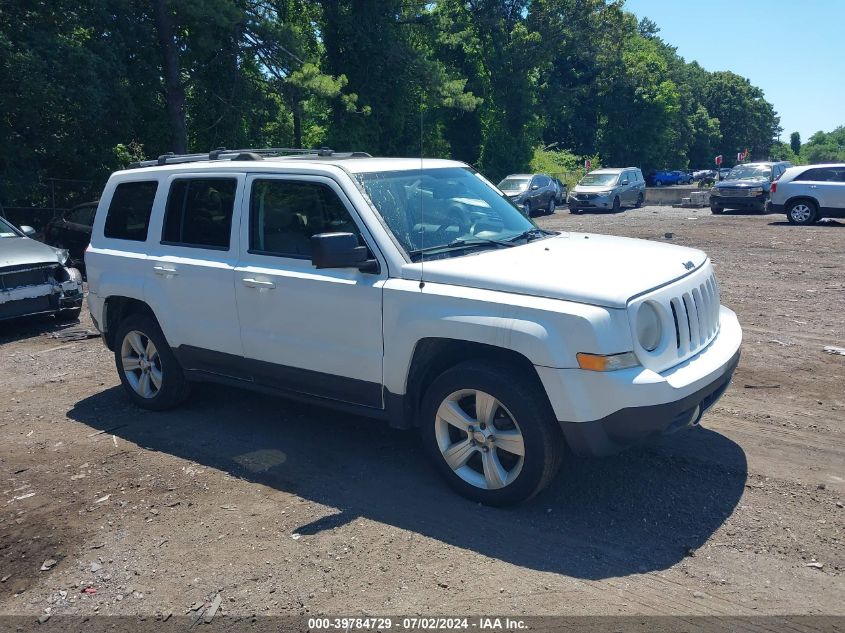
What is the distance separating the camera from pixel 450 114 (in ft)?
141

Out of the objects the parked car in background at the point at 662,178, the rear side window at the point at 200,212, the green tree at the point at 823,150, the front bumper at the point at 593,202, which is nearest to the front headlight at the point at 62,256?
the rear side window at the point at 200,212

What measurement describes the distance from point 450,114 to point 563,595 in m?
41.3

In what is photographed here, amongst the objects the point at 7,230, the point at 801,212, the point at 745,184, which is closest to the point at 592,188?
the point at 745,184

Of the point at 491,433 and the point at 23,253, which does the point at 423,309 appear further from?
the point at 23,253

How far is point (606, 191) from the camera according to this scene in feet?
101

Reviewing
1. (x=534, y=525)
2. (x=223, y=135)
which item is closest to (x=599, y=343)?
(x=534, y=525)

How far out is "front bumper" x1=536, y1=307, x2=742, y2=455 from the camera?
398 cm

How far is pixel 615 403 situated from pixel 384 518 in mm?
1490

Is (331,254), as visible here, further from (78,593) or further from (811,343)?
(811,343)

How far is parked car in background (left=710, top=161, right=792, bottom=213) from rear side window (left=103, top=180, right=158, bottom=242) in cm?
2392

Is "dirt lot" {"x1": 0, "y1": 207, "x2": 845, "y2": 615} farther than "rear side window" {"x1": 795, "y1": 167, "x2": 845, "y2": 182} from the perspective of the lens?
No

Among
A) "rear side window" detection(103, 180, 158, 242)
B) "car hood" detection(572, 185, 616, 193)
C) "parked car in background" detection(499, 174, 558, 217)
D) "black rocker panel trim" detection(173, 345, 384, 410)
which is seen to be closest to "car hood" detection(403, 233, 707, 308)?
"black rocker panel trim" detection(173, 345, 384, 410)

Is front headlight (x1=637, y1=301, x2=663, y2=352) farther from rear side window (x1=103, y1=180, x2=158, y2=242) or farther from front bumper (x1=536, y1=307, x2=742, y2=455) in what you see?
rear side window (x1=103, y1=180, x2=158, y2=242)

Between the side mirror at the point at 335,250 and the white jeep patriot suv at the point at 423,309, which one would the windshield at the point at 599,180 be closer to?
the white jeep patriot suv at the point at 423,309
